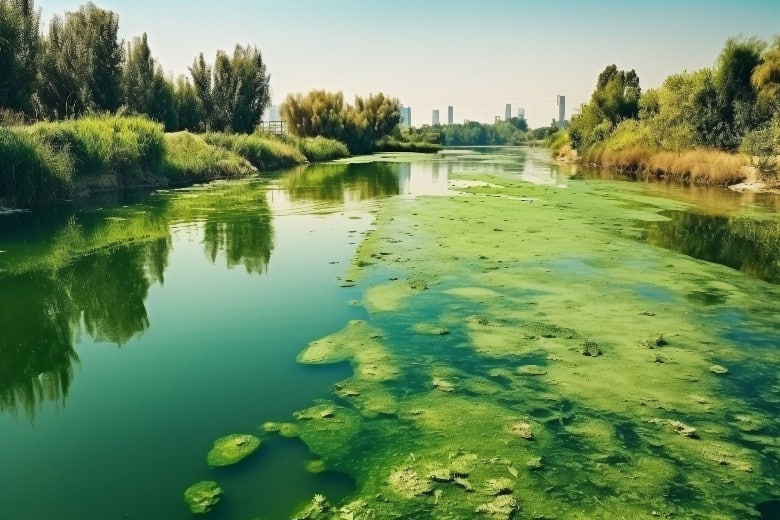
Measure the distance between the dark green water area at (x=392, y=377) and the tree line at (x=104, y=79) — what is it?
41.8ft

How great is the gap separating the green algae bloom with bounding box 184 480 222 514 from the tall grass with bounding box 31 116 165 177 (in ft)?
44.7

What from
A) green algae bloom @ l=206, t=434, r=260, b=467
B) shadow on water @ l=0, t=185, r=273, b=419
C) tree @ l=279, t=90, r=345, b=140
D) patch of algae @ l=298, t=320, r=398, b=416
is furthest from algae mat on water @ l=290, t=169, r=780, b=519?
tree @ l=279, t=90, r=345, b=140

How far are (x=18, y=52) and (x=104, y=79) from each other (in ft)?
17.8

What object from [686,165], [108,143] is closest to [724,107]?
[686,165]

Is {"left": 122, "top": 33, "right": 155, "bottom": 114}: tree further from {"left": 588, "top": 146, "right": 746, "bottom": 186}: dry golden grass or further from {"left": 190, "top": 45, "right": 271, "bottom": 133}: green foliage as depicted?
{"left": 588, "top": 146, "right": 746, "bottom": 186}: dry golden grass

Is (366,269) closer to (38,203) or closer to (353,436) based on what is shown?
(353,436)

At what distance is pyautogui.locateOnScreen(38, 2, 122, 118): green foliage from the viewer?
23.5 m

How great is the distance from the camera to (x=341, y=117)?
48.7 metres

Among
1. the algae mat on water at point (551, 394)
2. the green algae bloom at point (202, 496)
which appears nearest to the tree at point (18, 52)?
the algae mat on water at point (551, 394)

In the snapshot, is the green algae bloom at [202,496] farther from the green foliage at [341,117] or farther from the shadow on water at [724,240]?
the green foliage at [341,117]

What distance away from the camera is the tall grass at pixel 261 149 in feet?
88.6

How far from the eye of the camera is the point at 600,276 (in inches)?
305

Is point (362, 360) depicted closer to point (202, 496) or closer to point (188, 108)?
point (202, 496)

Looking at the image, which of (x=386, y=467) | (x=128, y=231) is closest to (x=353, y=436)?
(x=386, y=467)
